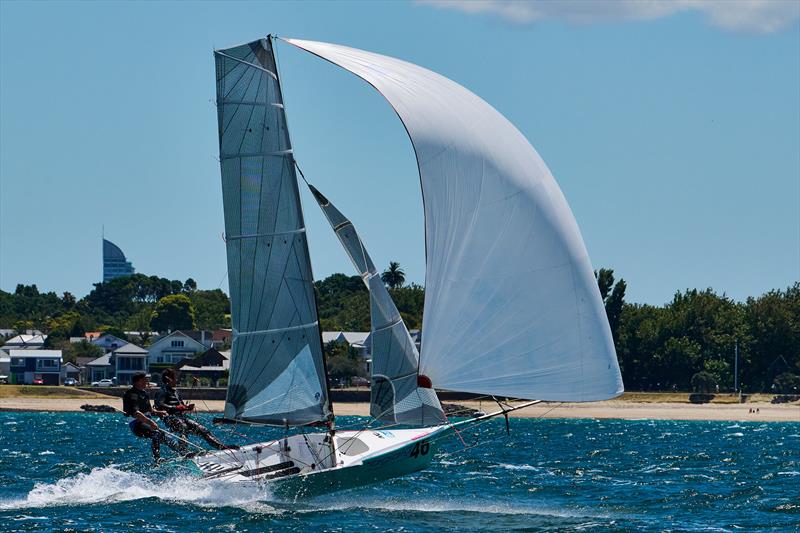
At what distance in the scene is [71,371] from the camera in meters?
121

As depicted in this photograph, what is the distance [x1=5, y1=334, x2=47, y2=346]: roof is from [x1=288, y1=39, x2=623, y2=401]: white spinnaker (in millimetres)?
113631

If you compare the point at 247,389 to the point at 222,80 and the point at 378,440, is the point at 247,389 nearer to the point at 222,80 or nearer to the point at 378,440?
the point at 378,440

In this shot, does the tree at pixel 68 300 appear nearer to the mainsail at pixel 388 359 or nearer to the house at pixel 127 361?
the house at pixel 127 361

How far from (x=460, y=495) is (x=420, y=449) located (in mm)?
4055

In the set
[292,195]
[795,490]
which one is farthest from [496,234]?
[795,490]

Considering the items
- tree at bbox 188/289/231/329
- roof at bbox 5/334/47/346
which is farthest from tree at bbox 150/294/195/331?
roof at bbox 5/334/47/346

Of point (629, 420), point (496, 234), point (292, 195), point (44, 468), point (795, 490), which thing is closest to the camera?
point (496, 234)

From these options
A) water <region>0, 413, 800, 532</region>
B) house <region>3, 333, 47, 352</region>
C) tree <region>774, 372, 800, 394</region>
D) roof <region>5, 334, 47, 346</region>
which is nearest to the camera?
water <region>0, 413, 800, 532</region>

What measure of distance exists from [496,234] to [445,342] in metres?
2.15

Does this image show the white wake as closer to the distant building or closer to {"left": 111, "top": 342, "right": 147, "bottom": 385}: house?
{"left": 111, "top": 342, "right": 147, "bottom": 385}: house

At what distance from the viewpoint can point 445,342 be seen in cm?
2614

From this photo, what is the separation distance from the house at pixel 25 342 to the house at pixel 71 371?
367 inches

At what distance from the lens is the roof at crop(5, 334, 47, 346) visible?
134 meters

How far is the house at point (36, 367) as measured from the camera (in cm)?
11831
